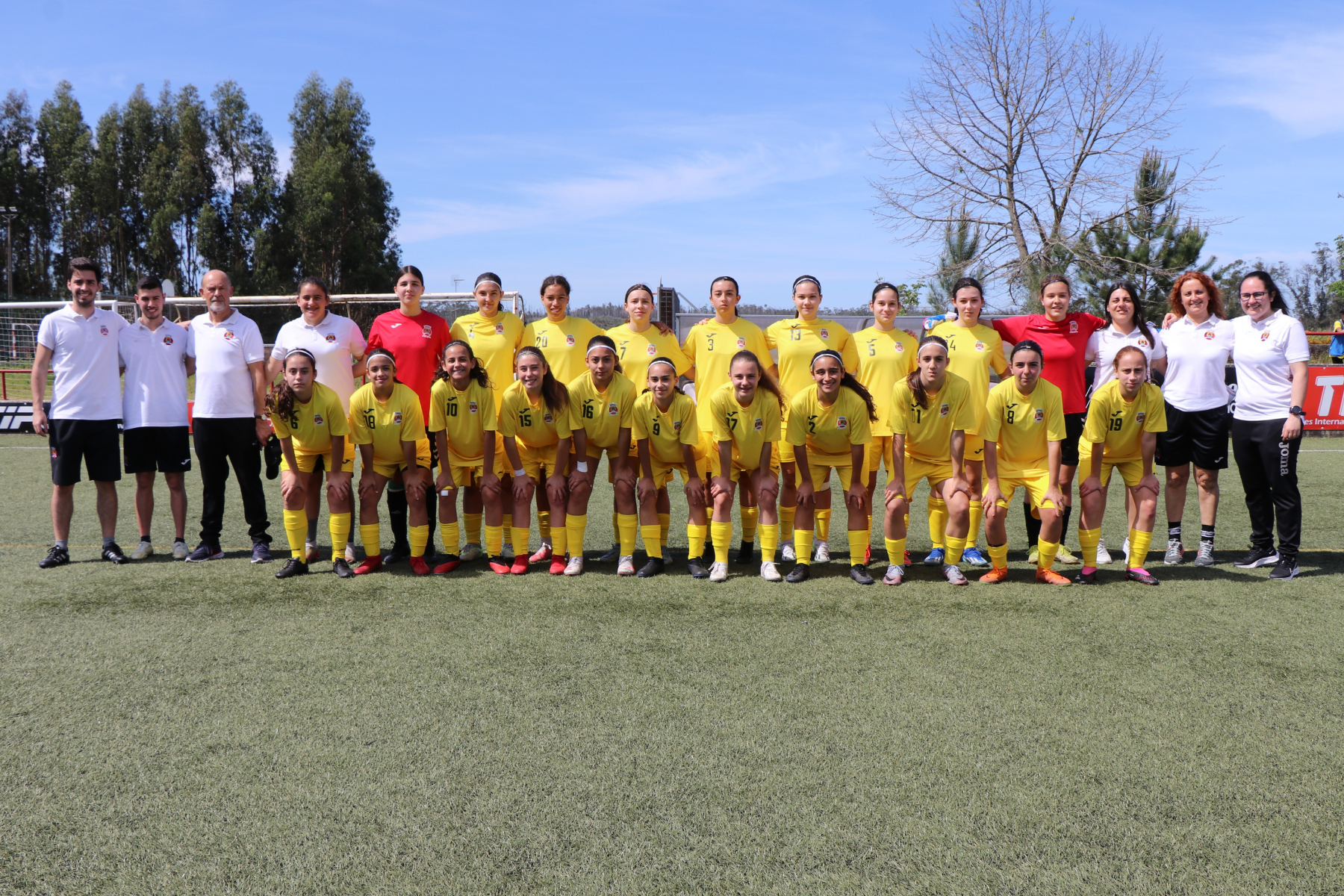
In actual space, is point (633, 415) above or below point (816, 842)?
above

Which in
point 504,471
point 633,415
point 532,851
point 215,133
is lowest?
point 532,851

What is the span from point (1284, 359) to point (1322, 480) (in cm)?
491

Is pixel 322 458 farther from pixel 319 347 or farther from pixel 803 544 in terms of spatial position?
pixel 803 544

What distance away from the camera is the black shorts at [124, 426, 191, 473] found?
5.92m

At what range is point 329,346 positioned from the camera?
19.2 feet

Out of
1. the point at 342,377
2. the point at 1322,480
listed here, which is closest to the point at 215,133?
the point at 342,377

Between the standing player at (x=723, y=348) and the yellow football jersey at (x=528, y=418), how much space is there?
0.98 meters

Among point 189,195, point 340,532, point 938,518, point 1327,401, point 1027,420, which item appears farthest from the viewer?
point 189,195

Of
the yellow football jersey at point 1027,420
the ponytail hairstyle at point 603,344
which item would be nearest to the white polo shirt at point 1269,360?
the yellow football jersey at point 1027,420

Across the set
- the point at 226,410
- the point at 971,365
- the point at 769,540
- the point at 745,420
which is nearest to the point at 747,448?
the point at 745,420

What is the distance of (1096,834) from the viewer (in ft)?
8.14

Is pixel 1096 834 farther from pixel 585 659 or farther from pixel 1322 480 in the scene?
pixel 1322 480

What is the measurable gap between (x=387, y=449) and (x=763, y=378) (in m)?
2.45

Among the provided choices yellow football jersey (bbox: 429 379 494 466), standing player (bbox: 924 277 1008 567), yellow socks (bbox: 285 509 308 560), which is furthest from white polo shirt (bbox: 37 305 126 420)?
standing player (bbox: 924 277 1008 567)
